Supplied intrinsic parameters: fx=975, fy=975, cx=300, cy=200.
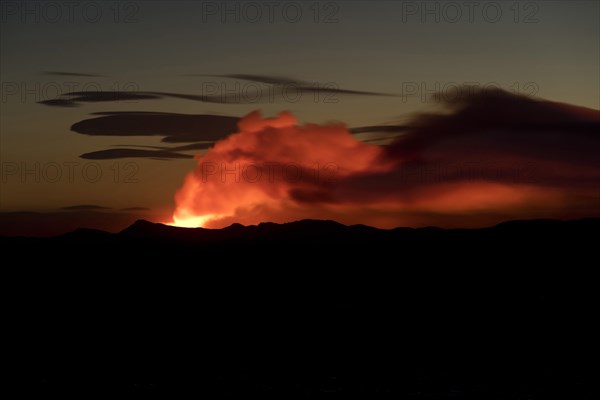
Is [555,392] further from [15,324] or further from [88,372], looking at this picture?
[15,324]

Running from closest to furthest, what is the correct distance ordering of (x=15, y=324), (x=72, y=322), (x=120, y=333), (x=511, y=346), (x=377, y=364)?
1. (x=377, y=364)
2. (x=511, y=346)
3. (x=120, y=333)
4. (x=15, y=324)
5. (x=72, y=322)

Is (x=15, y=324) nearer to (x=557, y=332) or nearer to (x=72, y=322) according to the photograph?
(x=72, y=322)

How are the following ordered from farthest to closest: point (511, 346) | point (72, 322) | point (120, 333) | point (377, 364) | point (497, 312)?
1. point (497, 312)
2. point (72, 322)
3. point (120, 333)
4. point (511, 346)
5. point (377, 364)

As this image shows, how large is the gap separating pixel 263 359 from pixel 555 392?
38.4 metres

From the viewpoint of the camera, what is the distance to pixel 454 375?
92.9 m

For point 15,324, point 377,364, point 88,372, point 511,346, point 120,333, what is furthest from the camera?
point 15,324

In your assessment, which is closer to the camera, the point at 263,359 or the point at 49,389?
the point at 49,389

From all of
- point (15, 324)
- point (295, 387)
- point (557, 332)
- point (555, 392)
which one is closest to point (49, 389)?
point (295, 387)

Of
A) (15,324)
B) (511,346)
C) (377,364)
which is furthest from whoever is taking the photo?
(15,324)

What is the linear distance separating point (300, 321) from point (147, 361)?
63.7 meters

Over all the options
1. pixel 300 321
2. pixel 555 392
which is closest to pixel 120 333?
pixel 300 321

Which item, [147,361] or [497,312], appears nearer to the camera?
[147,361]

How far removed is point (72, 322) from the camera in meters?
161

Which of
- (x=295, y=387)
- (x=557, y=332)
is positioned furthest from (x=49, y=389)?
(x=557, y=332)
